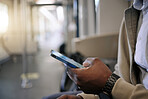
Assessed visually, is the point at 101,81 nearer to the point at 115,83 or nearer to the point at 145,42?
the point at 115,83

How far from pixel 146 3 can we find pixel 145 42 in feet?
0.39

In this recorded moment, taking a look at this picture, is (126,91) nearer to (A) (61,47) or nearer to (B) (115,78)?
(B) (115,78)

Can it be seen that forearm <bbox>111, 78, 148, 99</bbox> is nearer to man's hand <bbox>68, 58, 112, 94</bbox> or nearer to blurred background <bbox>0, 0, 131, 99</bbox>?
man's hand <bbox>68, 58, 112, 94</bbox>

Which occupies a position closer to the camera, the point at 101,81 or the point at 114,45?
the point at 101,81

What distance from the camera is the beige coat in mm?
454

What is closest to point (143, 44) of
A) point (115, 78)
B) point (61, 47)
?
point (115, 78)

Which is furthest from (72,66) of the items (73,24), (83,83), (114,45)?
(73,24)

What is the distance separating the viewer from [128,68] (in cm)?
58

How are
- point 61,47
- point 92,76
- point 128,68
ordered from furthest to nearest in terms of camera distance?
point 61,47 < point 128,68 < point 92,76

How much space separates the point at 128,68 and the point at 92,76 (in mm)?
192

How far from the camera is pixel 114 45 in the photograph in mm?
1468

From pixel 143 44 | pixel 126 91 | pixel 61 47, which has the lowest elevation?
pixel 61 47

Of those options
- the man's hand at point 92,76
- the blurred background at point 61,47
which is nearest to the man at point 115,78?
the man's hand at point 92,76

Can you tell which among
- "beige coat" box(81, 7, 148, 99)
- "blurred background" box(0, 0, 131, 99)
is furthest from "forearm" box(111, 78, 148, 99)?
"blurred background" box(0, 0, 131, 99)
